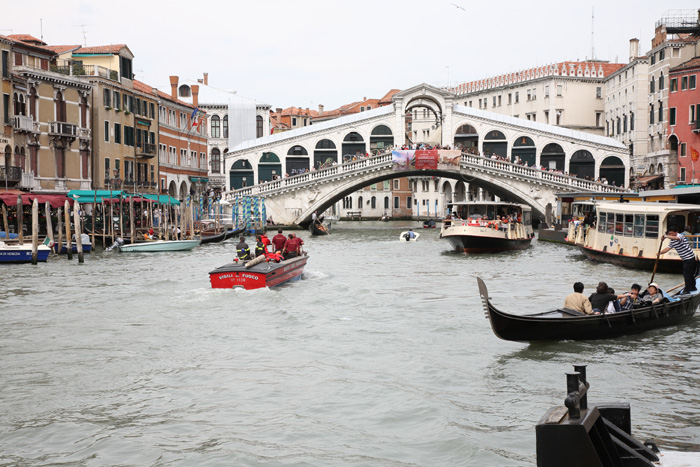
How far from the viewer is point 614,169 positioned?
40.8m

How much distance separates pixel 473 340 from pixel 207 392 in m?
3.95

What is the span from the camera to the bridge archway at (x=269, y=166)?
42.4 m

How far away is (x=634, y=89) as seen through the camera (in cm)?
4262

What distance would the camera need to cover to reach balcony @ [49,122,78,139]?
1108 inches

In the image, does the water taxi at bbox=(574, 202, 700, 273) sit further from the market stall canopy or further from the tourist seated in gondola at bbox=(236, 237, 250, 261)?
the market stall canopy

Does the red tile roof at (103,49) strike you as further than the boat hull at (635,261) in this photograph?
Yes

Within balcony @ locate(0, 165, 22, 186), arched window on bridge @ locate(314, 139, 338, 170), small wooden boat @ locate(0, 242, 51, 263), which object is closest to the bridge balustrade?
arched window on bridge @ locate(314, 139, 338, 170)

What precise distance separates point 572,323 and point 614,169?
3281 cm

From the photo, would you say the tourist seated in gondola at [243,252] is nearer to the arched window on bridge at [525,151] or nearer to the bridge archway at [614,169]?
the arched window on bridge at [525,151]

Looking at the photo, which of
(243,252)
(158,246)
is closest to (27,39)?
(158,246)

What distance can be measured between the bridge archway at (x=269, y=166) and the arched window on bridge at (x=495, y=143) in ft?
34.4

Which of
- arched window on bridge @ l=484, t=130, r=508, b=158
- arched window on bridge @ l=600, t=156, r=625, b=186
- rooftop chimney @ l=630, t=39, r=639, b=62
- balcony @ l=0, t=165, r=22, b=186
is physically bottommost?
balcony @ l=0, t=165, r=22, b=186

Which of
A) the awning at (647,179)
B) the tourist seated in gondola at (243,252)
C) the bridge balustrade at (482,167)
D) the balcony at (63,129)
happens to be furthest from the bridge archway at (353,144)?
the tourist seated in gondola at (243,252)

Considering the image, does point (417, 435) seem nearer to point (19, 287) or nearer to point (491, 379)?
point (491, 379)
